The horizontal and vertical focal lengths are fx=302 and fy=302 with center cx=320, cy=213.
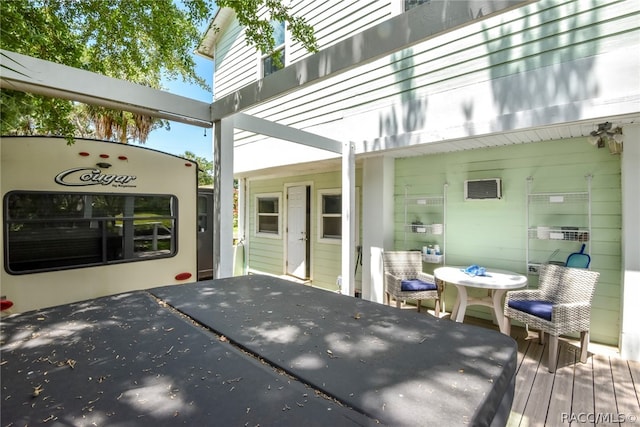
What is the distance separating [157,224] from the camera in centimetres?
373

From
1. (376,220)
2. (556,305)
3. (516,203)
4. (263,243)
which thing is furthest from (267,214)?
(556,305)

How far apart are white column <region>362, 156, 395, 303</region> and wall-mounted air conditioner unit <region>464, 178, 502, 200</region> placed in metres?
1.19

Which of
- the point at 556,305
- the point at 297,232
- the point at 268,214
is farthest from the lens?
the point at 268,214

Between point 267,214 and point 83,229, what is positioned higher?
point 267,214

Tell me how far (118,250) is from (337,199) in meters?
3.72

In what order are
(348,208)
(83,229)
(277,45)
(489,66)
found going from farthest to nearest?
(277,45)
(348,208)
(489,66)
(83,229)

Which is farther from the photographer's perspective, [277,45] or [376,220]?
[277,45]

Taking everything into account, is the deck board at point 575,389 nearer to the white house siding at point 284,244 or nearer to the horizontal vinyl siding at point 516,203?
the horizontal vinyl siding at point 516,203

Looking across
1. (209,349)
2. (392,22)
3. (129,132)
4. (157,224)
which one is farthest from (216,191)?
(129,132)

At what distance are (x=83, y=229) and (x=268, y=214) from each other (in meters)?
4.40

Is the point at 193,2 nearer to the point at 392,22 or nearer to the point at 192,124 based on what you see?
the point at 192,124

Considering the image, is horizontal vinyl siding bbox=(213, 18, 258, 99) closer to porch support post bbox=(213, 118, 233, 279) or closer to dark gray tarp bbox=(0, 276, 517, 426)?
porch support post bbox=(213, 118, 233, 279)

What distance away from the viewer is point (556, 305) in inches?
120

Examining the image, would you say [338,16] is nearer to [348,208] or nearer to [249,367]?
[348,208]
